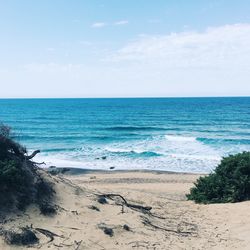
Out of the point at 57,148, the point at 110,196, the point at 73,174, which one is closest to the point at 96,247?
the point at 110,196

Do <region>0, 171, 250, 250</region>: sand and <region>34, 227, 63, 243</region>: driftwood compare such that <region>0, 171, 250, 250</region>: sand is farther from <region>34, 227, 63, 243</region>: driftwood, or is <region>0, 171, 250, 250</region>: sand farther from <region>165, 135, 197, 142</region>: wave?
<region>165, 135, 197, 142</region>: wave

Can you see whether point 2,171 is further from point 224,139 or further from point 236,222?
point 224,139

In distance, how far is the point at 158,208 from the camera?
13.4 meters

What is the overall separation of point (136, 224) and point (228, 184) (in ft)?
18.7

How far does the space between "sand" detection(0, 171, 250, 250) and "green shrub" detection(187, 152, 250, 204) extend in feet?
3.53

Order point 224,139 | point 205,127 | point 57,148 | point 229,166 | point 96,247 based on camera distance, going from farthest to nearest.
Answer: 1. point 205,127
2. point 224,139
3. point 57,148
4. point 229,166
5. point 96,247

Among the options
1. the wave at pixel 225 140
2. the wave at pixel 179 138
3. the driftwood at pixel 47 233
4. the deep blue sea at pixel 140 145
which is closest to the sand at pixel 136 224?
the driftwood at pixel 47 233

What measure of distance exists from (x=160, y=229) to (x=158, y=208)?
269 centimetres

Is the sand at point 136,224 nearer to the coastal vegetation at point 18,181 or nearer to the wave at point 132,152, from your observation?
the coastal vegetation at point 18,181

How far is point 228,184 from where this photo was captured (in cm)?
1497

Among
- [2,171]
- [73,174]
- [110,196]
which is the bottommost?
[73,174]

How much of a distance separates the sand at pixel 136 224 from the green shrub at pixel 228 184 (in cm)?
108

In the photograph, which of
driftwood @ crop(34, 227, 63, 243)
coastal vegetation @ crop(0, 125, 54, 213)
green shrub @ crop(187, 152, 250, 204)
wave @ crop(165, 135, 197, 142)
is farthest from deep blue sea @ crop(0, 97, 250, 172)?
driftwood @ crop(34, 227, 63, 243)

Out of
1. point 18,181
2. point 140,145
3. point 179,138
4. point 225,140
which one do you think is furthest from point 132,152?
point 18,181
